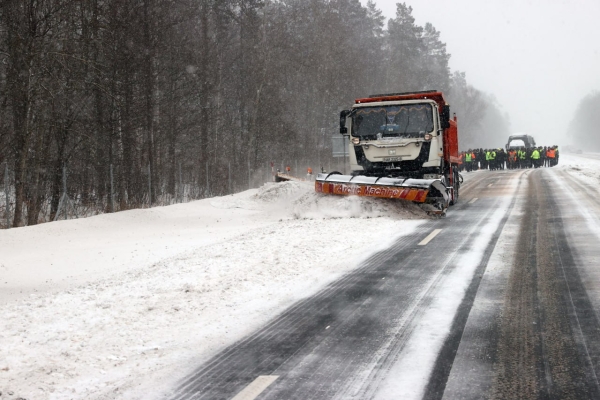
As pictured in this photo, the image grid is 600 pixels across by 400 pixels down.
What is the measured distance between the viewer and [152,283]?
311 inches

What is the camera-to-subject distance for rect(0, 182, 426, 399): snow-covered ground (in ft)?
15.9

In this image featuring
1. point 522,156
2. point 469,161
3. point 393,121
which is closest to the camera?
point 393,121

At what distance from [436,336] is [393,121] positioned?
11.1 metres

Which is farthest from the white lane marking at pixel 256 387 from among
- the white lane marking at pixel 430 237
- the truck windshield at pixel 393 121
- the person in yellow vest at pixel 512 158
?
the person in yellow vest at pixel 512 158

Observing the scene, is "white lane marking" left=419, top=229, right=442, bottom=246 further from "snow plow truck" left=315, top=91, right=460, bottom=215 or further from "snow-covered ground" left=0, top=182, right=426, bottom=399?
"snow plow truck" left=315, top=91, right=460, bottom=215

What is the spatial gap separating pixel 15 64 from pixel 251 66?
895 inches

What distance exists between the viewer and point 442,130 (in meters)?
16.0

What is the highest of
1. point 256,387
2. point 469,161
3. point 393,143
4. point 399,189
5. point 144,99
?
point 144,99

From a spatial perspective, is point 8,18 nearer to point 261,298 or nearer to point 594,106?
point 261,298

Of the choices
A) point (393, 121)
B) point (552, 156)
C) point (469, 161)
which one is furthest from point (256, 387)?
point (552, 156)

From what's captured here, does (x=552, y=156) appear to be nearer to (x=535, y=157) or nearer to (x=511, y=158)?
(x=535, y=157)

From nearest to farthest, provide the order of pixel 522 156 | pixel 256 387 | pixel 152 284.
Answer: pixel 256 387 → pixel 152 284 → pixel 522 156

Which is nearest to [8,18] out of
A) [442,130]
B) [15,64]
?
[15,64]

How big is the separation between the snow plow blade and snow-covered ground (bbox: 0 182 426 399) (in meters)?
0.28
